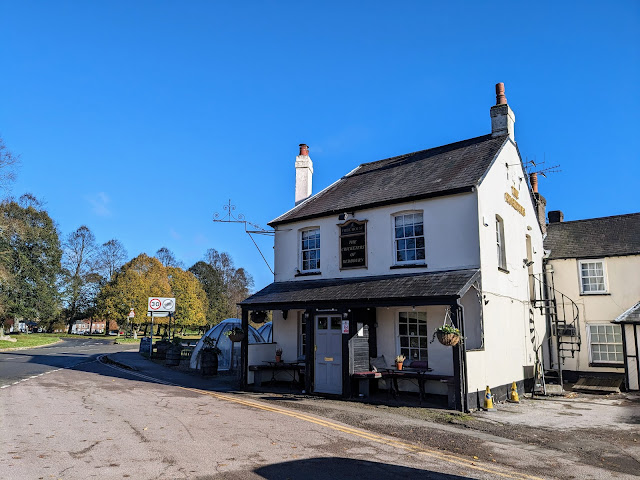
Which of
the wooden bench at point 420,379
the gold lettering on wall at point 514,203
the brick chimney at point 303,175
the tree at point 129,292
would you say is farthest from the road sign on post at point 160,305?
the tree at point 129,292

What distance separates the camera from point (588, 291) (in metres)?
20.2

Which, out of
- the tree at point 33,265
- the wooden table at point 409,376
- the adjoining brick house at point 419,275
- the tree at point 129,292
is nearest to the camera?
the wooden table at point 409,376

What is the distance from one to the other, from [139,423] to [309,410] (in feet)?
14.1

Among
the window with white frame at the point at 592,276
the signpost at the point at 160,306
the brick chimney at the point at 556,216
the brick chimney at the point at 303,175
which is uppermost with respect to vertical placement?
the brick chimney at the point at 303,175

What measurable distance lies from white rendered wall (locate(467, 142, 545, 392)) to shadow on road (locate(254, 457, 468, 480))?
6312 millimetres

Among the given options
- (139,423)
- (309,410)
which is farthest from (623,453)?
(139,423)

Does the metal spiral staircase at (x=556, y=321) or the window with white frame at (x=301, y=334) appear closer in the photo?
the window with white frame at (x=301, y=334)

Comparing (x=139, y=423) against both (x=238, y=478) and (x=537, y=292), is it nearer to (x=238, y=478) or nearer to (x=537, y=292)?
(x=238, y=478)

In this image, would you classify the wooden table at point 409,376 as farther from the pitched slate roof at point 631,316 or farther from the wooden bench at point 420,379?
the pitched slate roof at point 631,316

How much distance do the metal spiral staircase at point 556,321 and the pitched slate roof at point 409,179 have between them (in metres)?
5.97

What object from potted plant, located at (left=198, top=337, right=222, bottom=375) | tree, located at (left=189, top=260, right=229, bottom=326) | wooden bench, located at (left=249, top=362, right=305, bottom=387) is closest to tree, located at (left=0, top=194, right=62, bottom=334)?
tree, located at (left=189, top=260, right=229, bottom=326)

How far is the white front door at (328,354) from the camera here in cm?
1503

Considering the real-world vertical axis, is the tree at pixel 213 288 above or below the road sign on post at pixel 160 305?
above

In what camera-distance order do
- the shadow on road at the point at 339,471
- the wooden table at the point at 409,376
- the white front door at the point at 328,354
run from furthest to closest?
the white front door at the point at 328,354
the wooden table at the point at 409,376
the shadow on road at the point at 339,471
